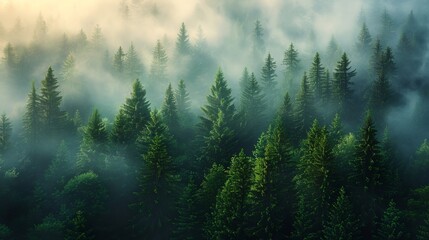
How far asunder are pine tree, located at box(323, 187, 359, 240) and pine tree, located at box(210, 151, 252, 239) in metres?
9.33

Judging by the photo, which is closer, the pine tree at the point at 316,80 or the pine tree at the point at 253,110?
the pine tree at the point at 253,110

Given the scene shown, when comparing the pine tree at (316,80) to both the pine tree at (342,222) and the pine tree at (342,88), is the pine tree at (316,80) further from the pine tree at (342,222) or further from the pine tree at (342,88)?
the pine tree at (342,222)

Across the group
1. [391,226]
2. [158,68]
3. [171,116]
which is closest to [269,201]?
[391,226]

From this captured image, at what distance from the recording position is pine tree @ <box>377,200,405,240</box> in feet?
174

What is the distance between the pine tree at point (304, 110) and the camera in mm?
83700

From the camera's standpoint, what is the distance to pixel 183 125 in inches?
3447

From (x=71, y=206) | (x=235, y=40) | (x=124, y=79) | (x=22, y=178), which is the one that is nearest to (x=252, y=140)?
(x=71, y=206)

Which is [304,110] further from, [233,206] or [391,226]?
[233,206]

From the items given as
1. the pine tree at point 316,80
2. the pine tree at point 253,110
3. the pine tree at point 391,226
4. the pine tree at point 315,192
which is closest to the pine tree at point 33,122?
the pine tree at point 253,110

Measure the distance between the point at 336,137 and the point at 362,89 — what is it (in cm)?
4726

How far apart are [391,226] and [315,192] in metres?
8.85

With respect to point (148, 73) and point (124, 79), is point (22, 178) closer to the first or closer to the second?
point (124, 79)

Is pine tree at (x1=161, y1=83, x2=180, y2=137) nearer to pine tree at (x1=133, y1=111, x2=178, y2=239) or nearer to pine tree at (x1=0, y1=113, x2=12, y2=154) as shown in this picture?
pine tree at (x1=133, y1=111, x2=178, y2=239)

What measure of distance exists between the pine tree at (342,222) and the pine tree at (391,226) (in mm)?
2916
